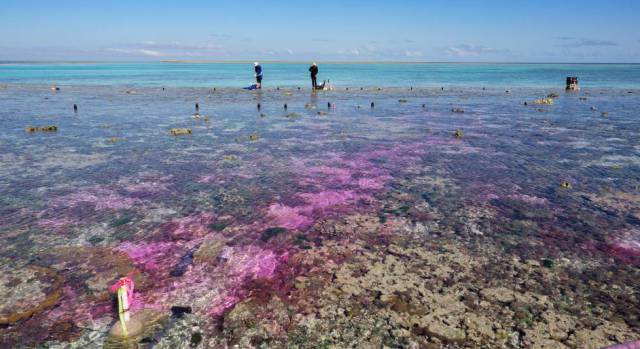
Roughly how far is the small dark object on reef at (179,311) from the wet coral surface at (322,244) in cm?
3

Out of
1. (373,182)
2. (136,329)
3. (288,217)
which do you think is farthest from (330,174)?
(136,329)

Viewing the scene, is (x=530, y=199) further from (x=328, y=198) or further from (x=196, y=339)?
(x=196, y=339)

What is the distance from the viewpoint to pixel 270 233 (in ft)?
32.4

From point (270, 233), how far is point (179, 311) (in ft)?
11.4

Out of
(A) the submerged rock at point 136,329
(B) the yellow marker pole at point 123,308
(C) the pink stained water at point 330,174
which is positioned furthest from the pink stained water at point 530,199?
(B) the yellow marker pole at point 123,308

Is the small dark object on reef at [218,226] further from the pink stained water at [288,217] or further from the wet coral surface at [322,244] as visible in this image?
the pink stained water at [288,217]

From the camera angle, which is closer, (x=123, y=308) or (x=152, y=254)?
(x=123, y=308)

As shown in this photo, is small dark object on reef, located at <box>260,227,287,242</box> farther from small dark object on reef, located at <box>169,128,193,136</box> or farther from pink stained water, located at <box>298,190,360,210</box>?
small dark object on reef, located at <box>169,128,193,136</box>

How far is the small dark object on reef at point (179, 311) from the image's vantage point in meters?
6.64

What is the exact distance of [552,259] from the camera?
8.38 m

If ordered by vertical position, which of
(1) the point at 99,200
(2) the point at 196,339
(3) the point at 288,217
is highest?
(1) the point at 99,200

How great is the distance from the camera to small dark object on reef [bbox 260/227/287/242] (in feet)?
31.6

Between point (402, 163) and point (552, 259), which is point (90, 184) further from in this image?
point (552, 259)

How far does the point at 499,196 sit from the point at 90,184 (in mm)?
13966
